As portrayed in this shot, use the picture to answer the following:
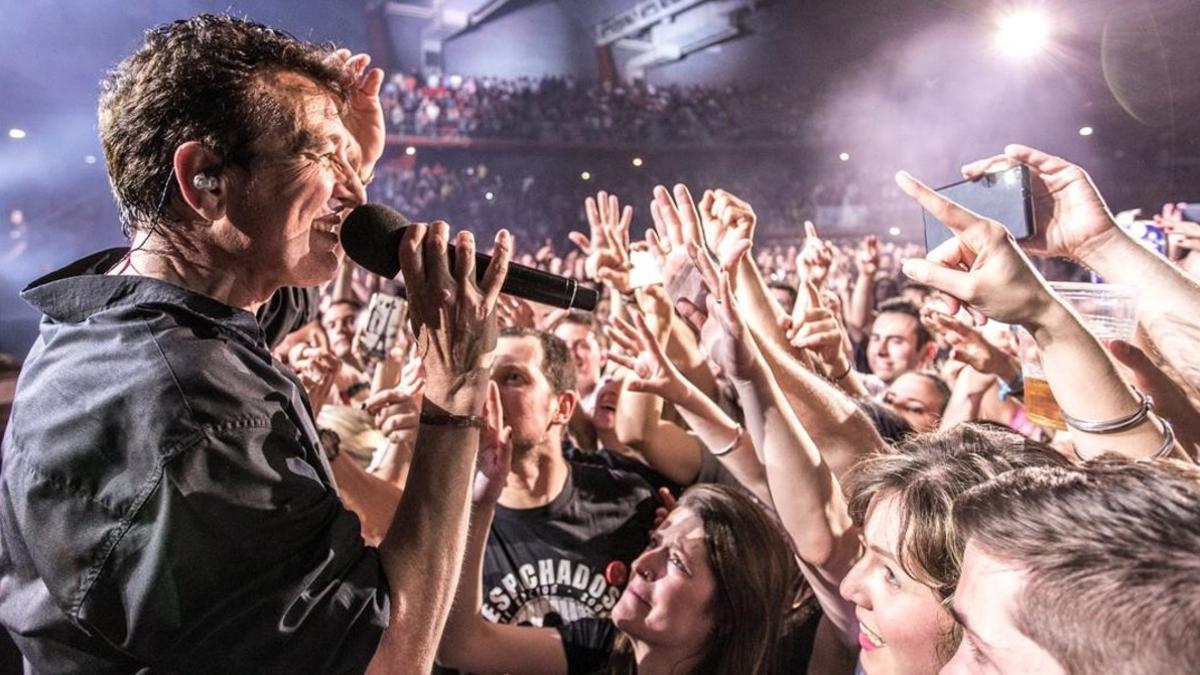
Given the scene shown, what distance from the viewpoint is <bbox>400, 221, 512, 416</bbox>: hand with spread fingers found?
115cm

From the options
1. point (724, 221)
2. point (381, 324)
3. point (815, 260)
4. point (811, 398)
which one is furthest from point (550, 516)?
point (815, 260)

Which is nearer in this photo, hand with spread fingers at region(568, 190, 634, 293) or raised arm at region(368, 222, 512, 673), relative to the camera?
raised arm at region(368, 222, 512, 673)

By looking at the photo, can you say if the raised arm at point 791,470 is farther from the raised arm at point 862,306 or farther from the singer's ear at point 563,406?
the raised arm at point 862,306

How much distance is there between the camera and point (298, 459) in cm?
105

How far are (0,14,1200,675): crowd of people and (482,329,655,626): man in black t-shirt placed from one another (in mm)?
17

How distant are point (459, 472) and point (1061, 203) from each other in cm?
129

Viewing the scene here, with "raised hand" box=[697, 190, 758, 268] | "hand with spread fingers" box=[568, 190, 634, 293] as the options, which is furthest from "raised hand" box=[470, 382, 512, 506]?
"hand with spread fingers" box=[568, 190, 634, 293]

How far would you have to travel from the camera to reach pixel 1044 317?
1260 mm

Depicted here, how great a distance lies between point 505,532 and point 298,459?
4.32ft

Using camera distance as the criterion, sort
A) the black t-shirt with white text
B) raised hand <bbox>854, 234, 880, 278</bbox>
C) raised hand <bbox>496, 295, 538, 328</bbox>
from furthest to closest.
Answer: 1. raised hand <bbox>854, 234, 880, 278</bbox>
2. raised hand <bbox>496, 295, 538, 328</bbox>
3. the black t-shirt with white text

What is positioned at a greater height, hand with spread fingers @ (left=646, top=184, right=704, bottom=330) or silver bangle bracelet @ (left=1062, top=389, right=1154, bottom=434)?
hand with spread fingers @ (left=646, top=184, right=704, bottom=330)

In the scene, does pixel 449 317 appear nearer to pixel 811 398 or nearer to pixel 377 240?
pixel 377 240

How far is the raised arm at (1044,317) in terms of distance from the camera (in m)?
1.24

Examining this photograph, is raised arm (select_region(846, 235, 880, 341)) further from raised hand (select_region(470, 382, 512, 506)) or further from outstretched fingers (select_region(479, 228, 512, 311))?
outstretched fingers (select_region(479, 228, 512, 311))
